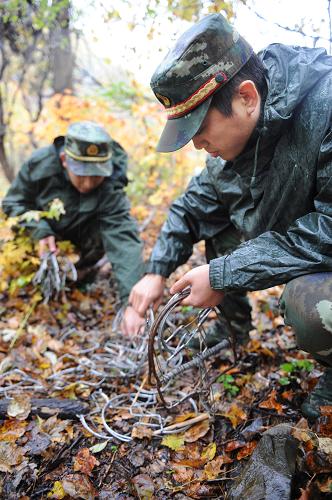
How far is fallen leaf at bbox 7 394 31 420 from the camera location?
90.1 inches

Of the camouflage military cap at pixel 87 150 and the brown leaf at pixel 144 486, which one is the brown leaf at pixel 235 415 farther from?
the camouflage military cap at pixel 87 150

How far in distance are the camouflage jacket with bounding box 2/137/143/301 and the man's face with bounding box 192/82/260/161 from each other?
208 centimetres

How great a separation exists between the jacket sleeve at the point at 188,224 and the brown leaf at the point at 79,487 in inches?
47.6

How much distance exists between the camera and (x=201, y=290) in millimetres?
1871

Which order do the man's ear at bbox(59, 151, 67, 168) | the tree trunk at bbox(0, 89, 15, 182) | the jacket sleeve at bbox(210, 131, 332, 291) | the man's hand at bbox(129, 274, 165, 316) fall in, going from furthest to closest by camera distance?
the tree trunk at bbox(0, 89, 15, 182) < the man's ear at bbox(59, 151, 67, 168) < the man's hand at bbox(129, 274, 165, 316) < the jacket sleeve at bbox(210, 131, 332, 291)

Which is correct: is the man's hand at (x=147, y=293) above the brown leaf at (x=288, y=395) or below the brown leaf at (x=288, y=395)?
above

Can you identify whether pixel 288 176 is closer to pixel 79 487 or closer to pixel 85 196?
pixel 79 487

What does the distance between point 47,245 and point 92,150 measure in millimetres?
1036

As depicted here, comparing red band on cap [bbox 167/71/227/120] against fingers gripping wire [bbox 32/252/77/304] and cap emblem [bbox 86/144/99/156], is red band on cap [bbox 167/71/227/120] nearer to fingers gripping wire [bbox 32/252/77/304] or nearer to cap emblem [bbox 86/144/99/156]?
cap emblem [bbox 86/144/99/156]

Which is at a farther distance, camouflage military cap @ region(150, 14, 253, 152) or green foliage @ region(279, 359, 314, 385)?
green foliage @ region(279, 359, 314, 385)

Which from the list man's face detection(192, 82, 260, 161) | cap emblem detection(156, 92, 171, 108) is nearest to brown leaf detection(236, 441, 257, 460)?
man's face detection(192, 82, 260, 161)

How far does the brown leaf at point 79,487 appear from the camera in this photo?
1.83 m

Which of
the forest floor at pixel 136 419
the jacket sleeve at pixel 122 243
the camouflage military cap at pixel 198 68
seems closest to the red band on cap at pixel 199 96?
the camouflage military cap at pixel 198 68

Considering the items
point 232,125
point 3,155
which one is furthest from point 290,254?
point 3,155
